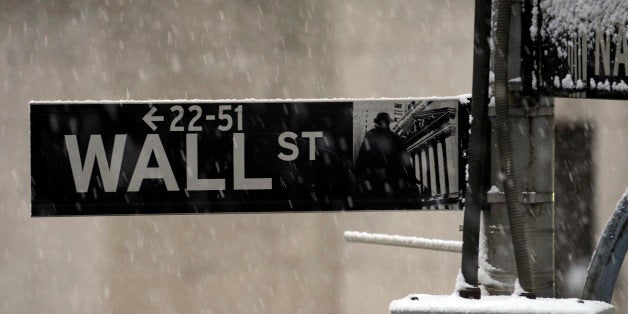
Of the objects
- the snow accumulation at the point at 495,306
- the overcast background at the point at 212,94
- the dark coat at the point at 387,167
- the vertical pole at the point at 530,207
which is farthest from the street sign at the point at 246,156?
the overcast background at the point at 212,94

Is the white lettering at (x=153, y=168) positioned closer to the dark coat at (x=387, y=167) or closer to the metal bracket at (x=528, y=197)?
the dark coat at (x=387, y=167)

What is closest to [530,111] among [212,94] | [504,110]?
[504,110]

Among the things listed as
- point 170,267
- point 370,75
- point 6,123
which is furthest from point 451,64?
point 6,123

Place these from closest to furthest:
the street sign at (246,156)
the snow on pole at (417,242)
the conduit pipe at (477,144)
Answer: the conduit pipe at (477,144) → the snow on pole at (417,242) → the street sign at (246,156)

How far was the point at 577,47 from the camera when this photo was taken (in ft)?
6.34

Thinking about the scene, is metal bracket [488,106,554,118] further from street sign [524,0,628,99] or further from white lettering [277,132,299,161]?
white lettering [277,132,299,161]

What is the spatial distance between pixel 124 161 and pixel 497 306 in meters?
1.40

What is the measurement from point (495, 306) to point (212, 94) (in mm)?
4684

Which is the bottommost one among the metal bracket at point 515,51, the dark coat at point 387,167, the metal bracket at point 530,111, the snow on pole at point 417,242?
the snow on pole at point 417,242

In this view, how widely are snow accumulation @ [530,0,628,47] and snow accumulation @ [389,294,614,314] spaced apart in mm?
652

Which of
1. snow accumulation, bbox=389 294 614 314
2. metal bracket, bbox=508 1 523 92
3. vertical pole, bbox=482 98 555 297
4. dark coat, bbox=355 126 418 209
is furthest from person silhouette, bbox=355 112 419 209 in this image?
snow accumulation, bbox=389 294 614 314

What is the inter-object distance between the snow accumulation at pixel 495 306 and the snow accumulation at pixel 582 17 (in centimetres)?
65

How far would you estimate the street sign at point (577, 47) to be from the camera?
1.92 meters

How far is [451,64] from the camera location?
592cm
